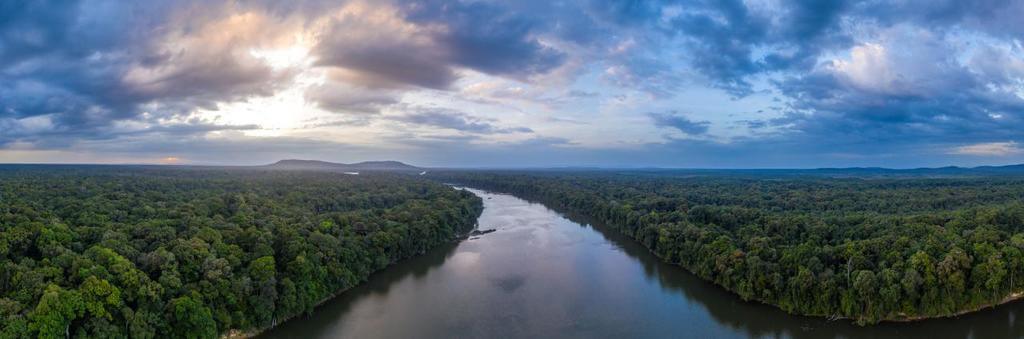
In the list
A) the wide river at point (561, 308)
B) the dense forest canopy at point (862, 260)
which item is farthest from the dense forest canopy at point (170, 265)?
the dense forest canopy at point (862, 260)

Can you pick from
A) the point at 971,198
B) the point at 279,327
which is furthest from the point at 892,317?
the point at 971,198

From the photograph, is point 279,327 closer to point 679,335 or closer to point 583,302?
point 583,302

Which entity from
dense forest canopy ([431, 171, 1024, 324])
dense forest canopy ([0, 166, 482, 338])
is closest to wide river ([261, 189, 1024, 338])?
dense forest canopy ([431, 171, 1024, 324])

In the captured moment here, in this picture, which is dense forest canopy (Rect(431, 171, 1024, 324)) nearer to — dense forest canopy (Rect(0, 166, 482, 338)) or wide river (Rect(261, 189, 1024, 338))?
wide river (Rect(261, 189, 1024, 338))

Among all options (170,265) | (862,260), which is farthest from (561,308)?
(170,265)

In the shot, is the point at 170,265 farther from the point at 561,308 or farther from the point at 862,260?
the point at 862,260

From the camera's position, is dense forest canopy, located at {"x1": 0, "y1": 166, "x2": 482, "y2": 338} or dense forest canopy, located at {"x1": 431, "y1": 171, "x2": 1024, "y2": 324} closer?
dense forest canopy, located at {"x1": 0, "y1": 166, "x2": 482, "y2": 338}

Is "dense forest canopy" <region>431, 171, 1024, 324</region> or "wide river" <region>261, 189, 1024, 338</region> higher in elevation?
"dense forest canopy" <region>431, 171, 1024, 324</region>

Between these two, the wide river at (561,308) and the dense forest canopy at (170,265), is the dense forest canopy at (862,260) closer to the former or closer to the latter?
the wide river at (561,308)
